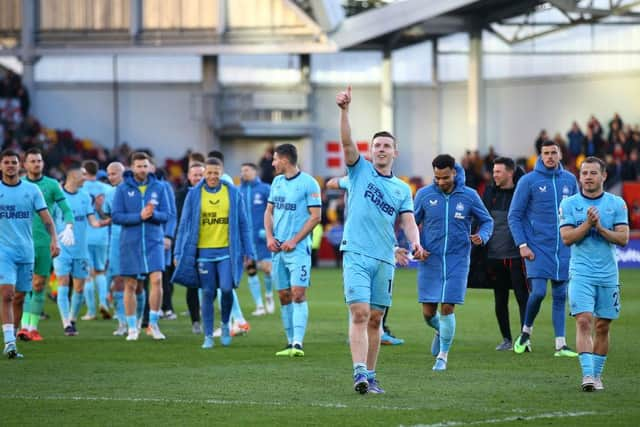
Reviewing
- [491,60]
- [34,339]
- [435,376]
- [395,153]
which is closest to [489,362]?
[435,376]

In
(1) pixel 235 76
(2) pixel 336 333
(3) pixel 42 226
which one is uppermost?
(1) pixel 235 76

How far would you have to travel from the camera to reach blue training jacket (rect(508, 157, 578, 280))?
15.3 m

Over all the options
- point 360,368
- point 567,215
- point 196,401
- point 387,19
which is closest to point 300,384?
point 360,368

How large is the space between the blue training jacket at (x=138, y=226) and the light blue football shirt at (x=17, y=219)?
76.7 inches

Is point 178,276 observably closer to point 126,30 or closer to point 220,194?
point 220,194

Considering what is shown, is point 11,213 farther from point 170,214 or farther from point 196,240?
point 170,214

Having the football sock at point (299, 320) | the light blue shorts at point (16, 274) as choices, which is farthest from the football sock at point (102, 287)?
the football sock at point (299, 320)

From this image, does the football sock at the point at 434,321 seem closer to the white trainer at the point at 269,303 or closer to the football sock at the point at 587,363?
the football sock at the point at 587,363

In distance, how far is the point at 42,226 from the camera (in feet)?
56.9

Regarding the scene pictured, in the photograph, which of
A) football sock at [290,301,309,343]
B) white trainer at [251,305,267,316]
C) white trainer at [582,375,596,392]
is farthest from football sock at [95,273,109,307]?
white trainer at [582,375,596,392]

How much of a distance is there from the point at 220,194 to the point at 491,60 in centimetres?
3325

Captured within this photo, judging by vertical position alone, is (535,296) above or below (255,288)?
above

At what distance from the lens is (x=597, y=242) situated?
462 inches

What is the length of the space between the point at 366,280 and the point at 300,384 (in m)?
1.41
